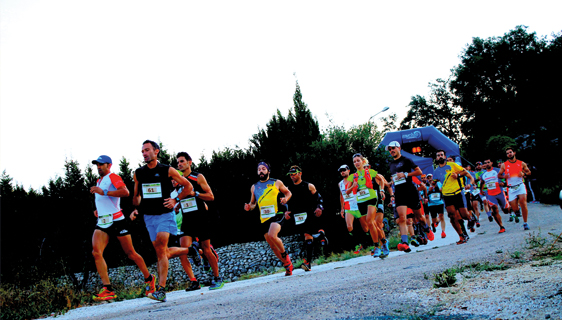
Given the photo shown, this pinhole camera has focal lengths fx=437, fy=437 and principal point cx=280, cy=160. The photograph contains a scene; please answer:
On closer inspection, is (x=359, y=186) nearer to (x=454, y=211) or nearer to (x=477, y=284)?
(x=454, y=211)

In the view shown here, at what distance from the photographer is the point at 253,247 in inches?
667

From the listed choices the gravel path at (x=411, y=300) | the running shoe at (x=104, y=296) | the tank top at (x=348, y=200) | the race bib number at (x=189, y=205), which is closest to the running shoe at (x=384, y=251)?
the tank top at (x=348, y=200)

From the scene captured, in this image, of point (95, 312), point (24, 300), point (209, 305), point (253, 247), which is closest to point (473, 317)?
point (209, 305)

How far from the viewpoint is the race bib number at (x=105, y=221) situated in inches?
290

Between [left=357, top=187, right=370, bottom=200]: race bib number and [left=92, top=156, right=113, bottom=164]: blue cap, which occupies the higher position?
[left=92, top=156, right=113, bottom=164]: blue cap

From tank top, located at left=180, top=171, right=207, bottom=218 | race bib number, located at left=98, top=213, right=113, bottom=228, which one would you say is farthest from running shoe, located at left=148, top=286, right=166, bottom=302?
tank top, located at left=180, top=171, right=207, bottom=218

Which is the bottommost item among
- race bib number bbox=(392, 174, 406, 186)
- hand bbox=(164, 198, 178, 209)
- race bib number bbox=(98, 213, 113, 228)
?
race bib number bbox=(392, 174, 406, 186)

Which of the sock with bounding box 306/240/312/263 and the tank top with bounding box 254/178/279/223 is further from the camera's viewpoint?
the sock with bounding box 306/240/312/263

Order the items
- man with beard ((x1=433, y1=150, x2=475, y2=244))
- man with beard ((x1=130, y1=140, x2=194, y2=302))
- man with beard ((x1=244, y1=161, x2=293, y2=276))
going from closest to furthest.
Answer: man with beard ((x1=130, y1=140, x2=194, y2=302)) < man with beard ((x1=244, y1=161, x2=293, y2=276)) < man with beard ((x1=433, y1=150, x2=475, y2=244))

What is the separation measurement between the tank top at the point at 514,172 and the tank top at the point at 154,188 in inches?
389

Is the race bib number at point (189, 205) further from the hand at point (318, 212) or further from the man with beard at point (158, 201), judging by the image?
the hand at point (318, 212)

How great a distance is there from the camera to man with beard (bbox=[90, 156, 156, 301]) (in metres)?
7.20

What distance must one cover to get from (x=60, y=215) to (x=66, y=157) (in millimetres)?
3252

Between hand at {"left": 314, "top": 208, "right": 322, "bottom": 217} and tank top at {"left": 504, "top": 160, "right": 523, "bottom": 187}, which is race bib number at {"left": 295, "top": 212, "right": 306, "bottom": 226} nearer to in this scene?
hand at {"left": 314, "top": 208, "right": 322, "bottom": 217}
